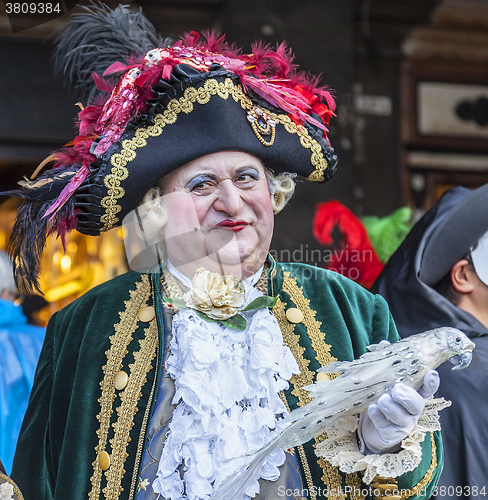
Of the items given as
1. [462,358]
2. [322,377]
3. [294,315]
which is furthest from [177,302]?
[462,358]

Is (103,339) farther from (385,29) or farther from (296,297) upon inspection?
(385,29)

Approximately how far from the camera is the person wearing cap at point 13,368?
361cm

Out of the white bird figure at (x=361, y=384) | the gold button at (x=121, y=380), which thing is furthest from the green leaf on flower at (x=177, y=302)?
the white bird figure at (x=361, y=384)

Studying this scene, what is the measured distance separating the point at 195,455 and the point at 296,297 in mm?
593

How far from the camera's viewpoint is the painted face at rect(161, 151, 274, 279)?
221 cm

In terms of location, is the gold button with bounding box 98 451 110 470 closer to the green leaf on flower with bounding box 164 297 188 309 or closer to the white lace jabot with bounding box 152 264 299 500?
the white lace jabot with bounding box 152 264 299 500

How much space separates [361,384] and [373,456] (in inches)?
7.9

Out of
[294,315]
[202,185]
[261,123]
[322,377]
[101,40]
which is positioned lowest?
[322,377]

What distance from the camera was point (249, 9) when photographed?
4961 millimetres

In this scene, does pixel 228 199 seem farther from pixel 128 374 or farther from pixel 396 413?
pixel 396 413

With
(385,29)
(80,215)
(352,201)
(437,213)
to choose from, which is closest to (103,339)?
(80,215)

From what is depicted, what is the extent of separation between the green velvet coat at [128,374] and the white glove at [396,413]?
165 mm

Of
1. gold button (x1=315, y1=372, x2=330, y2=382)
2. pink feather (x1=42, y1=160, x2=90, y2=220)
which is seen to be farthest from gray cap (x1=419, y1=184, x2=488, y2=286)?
pink feather (x1=42, y1=160, x2=90, y2=220)

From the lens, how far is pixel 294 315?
2309mm
